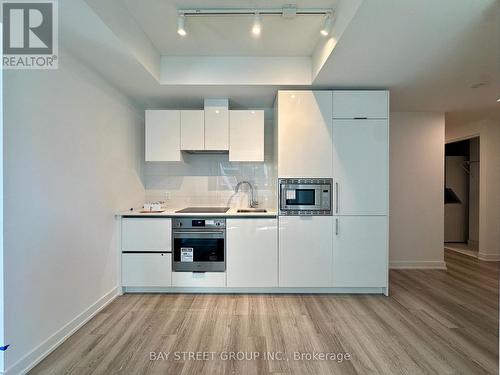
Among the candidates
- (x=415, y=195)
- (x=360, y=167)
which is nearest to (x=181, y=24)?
(x=360, y=167)

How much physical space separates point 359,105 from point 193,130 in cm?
198

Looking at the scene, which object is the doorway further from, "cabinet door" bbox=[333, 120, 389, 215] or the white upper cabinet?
the white upper cabinet

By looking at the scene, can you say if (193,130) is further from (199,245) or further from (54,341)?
(54,341)

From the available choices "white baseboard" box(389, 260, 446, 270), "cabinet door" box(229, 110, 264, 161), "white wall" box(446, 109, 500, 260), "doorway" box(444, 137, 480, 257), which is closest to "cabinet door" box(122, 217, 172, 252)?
"cabinet door" box(229, 110, 264, 161)

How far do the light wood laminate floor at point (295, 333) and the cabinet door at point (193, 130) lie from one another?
180 centimetres

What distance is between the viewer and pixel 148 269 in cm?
258

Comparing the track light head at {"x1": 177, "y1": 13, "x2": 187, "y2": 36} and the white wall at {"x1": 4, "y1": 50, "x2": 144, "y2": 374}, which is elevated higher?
the track light head at {"x1": 177, "y1": 13, "x2": 187, "y2": 36}

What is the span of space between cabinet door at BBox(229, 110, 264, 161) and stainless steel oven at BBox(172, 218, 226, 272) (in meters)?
0.89

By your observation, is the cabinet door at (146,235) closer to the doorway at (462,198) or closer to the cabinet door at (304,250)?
the cabinet door at (304,250)

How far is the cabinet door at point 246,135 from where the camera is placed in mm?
2867

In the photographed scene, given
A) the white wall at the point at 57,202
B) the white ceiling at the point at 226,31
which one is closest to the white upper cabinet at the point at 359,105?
the white ceiling at the point at 226,31

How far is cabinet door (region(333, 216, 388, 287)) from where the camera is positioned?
101 inches

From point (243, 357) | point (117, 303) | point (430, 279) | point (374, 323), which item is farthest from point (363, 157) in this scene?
point (117, 303)

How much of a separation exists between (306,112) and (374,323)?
2172 mm
